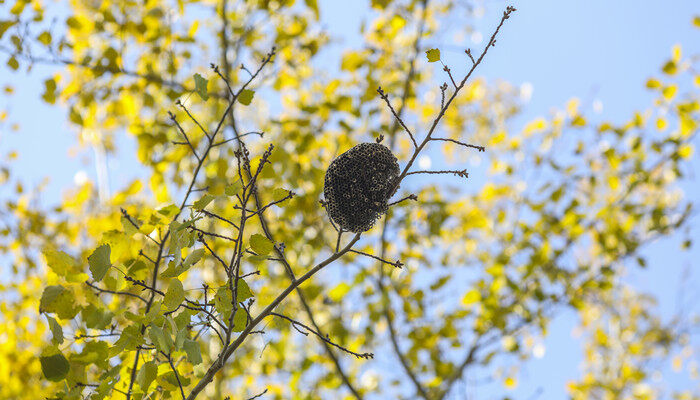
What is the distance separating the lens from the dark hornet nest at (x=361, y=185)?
135cm

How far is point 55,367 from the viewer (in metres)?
1.29

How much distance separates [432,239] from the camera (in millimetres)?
3451

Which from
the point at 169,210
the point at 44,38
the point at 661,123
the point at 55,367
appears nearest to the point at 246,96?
the point at 169,210

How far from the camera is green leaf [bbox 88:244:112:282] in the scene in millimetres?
1241

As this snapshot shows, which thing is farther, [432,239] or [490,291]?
[432,239]

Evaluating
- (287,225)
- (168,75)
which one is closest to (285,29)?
(168,75)

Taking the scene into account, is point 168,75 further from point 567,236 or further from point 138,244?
point 567,236

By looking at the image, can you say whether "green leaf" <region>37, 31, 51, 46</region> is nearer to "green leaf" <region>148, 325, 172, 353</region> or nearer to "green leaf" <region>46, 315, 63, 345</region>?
"green leaf" <region>46, 315, 63, 345</region>

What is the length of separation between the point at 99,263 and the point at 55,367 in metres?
0.28

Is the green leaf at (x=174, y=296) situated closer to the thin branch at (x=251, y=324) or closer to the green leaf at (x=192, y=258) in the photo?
the green leaf at (x=192, y=258)

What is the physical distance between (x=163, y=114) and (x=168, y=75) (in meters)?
0.21

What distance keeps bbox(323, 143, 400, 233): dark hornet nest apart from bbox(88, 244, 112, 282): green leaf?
0.55m

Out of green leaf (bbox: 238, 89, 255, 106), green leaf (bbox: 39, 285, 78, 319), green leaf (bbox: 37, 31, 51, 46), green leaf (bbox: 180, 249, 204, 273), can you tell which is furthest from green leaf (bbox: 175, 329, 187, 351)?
green leaf (bbox: 37, 31, 51, 46)

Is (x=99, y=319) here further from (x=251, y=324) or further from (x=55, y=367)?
(x=251, y=324)
